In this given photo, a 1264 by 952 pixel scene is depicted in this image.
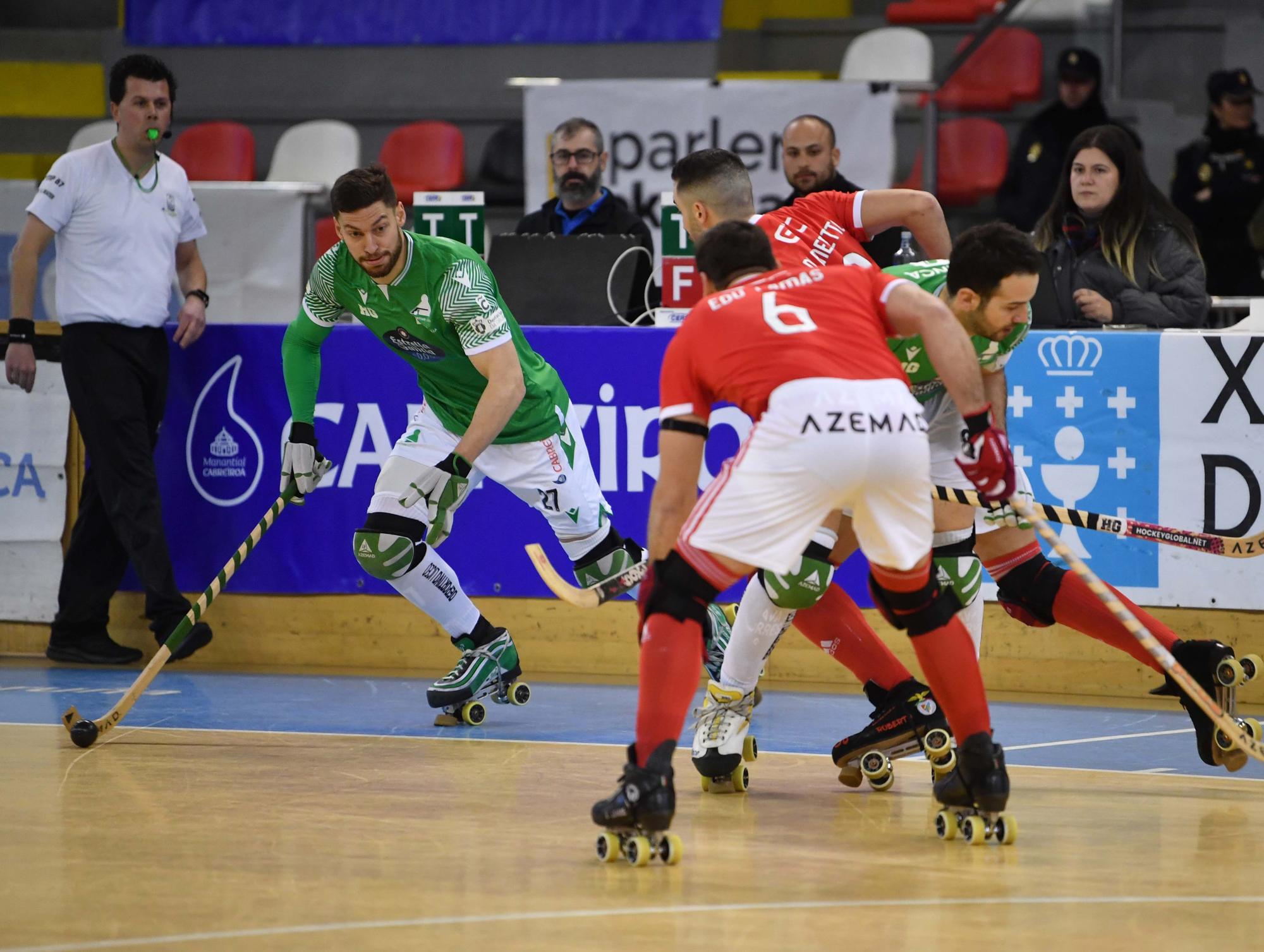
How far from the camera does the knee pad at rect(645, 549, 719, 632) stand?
4.20 m

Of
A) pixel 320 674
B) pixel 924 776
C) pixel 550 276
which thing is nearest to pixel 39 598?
pixel 320 674

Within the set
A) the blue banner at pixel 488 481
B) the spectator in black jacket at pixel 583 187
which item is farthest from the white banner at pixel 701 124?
the blue banner at pixel 488 481

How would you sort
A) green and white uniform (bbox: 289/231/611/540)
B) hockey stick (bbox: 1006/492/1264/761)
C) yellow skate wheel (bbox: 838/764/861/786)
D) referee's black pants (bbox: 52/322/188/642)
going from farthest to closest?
referee's black pants (bbox: 52/322/188/642) → green and white uniform (bbox: 289/231/611/540) → yellow skate wheel (bbox: 838/764/861/786) → hockey stick (bbox: 1006/492/1264/761)

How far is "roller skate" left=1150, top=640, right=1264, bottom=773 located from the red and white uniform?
144 cm

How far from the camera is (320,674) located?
24.6 ft

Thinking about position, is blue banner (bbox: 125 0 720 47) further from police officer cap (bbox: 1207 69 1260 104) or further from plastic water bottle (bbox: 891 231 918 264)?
plastic water bottle (bbox: 891 231 918 264)

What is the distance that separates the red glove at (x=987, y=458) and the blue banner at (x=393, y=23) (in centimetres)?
828

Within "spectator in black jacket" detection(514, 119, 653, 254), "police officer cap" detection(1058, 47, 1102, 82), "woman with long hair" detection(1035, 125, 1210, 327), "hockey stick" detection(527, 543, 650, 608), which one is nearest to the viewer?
"hockey stick" detection(527, 543, 650, 608)

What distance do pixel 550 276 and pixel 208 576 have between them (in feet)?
6.53

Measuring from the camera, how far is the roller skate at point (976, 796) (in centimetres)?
433

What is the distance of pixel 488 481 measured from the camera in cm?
745

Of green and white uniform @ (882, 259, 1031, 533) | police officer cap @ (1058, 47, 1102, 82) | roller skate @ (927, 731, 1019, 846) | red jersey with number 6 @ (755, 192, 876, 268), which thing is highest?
police officer cap @ (1058, 47, 1102, 82)

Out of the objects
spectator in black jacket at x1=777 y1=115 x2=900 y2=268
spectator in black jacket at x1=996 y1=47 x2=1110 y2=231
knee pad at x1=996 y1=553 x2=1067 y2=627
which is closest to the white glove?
knee pad at x1=996 y1=553 x2=1067 y2=627

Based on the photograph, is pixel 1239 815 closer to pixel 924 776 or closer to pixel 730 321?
pixel 924 776
